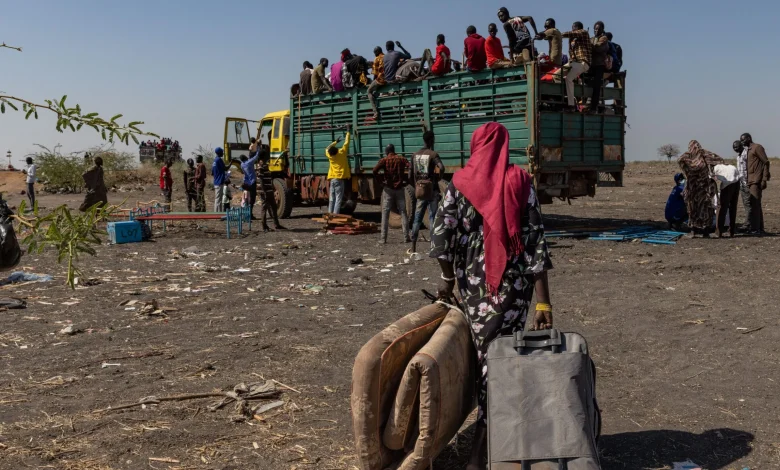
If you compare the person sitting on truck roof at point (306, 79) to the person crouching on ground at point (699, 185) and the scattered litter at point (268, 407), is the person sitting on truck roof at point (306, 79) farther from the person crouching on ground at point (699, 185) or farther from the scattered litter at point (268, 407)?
the scattered litter at point (268, 407)

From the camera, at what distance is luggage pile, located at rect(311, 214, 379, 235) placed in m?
14.4

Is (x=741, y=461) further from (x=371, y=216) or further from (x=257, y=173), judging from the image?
(x=371, y=216)

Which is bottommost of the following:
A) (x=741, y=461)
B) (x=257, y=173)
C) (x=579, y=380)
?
(x=741, y=461)

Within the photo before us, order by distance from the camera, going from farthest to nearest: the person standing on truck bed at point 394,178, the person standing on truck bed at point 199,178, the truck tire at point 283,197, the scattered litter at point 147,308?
the person standing on truck bed at point 199,178
the truck tire at point 283,197
the person standing on truck bed at point 394,178
the scattered litter at point 147,308

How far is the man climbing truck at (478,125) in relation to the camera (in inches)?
473

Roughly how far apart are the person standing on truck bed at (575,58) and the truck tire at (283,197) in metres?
7.22

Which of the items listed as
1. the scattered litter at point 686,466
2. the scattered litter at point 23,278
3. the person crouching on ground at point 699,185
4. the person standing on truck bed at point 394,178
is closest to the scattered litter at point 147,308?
the scattered litter at point 23,278

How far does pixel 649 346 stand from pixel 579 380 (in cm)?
314

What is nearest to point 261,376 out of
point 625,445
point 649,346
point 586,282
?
point 625,445

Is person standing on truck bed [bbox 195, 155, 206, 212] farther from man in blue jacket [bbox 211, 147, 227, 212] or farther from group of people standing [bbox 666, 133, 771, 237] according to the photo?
group of people standing [bbox 666, 133, 771, 237]

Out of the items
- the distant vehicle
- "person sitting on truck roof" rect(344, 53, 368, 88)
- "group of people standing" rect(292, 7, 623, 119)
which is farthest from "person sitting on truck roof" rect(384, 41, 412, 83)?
the distant vehicle

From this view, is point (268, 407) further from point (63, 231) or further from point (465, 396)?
point (63, 231)

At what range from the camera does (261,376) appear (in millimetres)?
5441

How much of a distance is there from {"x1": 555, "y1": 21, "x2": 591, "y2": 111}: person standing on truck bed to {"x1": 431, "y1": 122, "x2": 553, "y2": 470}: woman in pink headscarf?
903 centimetres
